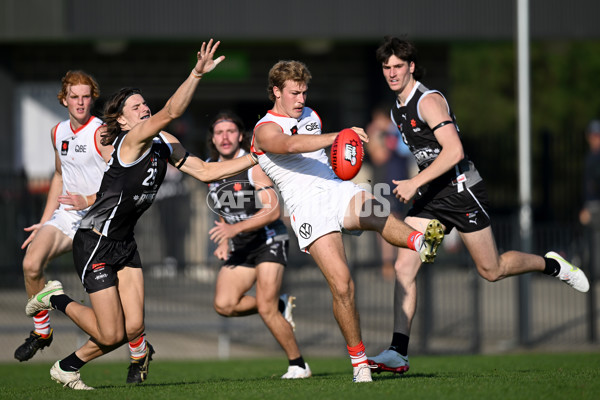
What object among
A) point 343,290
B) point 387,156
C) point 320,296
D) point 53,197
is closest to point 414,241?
point 343,290

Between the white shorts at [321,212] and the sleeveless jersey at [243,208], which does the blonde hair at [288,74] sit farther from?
the sleeveless jersey at [243,208]

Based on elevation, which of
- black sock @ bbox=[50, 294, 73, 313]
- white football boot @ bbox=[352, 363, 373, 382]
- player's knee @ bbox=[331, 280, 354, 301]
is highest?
player's knee @ bbox=[331, 280, 354, 301]

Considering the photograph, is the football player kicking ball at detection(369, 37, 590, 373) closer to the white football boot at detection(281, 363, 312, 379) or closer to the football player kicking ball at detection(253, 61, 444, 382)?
the football player kicking ball at detection(253, 61, 444, 382)

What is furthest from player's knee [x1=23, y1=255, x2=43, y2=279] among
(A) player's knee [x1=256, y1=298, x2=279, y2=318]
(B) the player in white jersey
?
(A) player's knee [x1=256, y1=298, x2=279, y2=318]

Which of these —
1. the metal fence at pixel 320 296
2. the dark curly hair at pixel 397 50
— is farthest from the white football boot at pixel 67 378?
the metal fence at pixel 320 296

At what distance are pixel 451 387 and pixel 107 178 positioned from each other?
10.8ft

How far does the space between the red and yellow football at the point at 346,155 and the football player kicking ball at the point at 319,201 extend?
0.17 meters

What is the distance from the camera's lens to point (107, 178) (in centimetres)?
759

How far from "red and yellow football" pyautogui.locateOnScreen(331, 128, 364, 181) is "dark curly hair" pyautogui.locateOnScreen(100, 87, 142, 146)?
6.49ft

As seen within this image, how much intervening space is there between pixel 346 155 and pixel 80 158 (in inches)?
117

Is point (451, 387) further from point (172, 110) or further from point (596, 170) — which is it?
point (596, 170)

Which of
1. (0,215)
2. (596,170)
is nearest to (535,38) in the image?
(596,170)

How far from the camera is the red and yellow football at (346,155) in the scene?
6793mm

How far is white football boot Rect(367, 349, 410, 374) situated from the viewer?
768 centimetres
